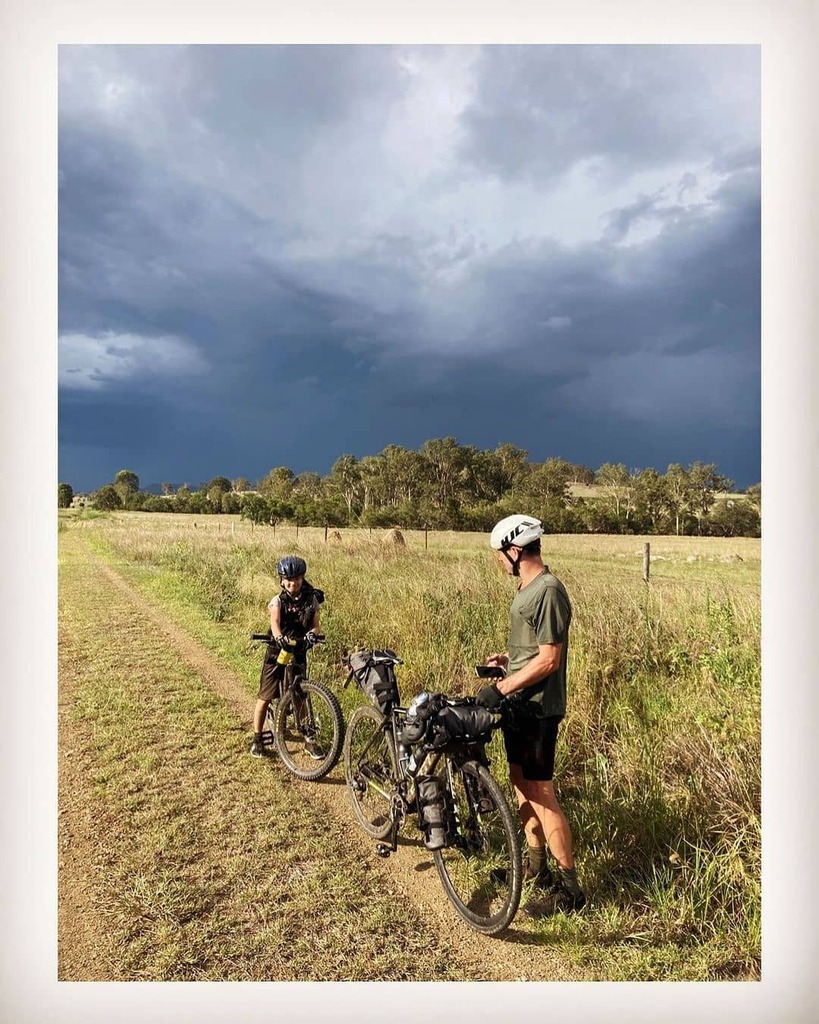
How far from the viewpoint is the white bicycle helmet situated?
242 centimetres

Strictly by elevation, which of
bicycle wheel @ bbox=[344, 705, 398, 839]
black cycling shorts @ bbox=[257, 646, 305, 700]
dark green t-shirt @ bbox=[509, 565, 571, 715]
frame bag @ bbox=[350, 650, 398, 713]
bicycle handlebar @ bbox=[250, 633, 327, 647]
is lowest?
bicycle wheel @ bbox=[344, 705, 398, 839]

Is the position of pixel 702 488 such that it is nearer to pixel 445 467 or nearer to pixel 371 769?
pixel 445 467

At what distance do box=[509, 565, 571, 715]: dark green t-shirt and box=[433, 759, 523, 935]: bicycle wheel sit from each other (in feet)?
1.21

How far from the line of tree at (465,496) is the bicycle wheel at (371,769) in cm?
196

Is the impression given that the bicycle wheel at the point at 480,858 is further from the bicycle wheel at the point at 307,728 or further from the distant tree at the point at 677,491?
the distant tree at the point at 677,491

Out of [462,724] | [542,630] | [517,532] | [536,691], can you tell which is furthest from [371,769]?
[517,532]

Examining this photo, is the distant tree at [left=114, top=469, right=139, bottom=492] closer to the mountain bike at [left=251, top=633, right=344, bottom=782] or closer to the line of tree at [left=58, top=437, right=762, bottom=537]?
the line of tree at [left=58, top=437, right=762, bottom=537]

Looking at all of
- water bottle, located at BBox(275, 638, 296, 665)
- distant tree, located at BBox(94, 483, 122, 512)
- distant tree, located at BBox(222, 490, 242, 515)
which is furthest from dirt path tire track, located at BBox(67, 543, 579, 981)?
distant tree, located at BBox(222, 490, 242, 515)

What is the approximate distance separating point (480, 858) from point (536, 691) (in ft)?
3.05

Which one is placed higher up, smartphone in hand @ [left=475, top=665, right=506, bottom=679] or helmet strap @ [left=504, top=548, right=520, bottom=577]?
helmet strap @ [left=504, top=548, right=520, bottom=577]

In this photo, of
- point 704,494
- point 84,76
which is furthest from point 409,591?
point 84,76

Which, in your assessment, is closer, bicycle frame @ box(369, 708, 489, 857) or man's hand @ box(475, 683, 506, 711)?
man's hand @ box(475, 683, 506, 711)

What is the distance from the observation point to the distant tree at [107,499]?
14.1ft
